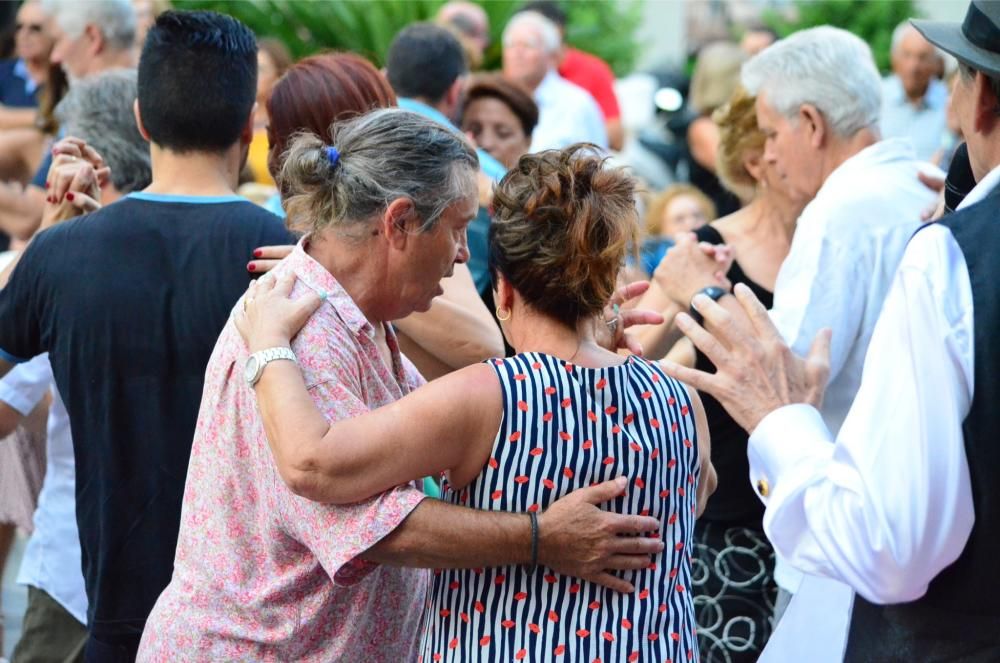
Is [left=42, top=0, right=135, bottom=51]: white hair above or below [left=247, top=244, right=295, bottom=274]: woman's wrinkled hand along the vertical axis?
below

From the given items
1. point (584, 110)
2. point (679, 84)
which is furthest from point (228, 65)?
point (679, 84)

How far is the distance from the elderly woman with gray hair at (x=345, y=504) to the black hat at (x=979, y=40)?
2.95 feet

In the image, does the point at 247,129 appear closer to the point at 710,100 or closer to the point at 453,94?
the point at 453,94

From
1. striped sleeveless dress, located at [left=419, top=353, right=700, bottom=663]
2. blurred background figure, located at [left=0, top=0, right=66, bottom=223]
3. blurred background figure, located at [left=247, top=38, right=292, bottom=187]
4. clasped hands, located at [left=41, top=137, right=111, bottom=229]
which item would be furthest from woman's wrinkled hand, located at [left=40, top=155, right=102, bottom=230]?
blurred background figure, located at [left=247, top=38, right=292, bottom=187]

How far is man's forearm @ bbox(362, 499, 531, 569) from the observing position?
7.40 ft

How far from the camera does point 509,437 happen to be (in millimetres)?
2268

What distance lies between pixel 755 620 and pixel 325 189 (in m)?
1.97

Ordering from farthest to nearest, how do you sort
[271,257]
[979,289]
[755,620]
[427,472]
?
1. [755,620]
2. [271,257]
3. [427,472]
4. [979,289]

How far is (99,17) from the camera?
5.91 m

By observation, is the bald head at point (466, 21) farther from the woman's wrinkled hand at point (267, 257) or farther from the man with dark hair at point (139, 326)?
the woman's wrinkled hand at point (267, 257)

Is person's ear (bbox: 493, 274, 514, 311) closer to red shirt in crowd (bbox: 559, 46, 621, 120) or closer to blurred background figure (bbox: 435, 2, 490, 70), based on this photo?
blurred background figure (bbox: 435, 2, 490, 70)

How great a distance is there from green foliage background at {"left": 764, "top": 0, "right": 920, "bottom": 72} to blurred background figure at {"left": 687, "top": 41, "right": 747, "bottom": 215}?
15.0 feet

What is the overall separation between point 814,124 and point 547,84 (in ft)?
16.5

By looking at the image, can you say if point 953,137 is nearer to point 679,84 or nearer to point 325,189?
point 679,84
